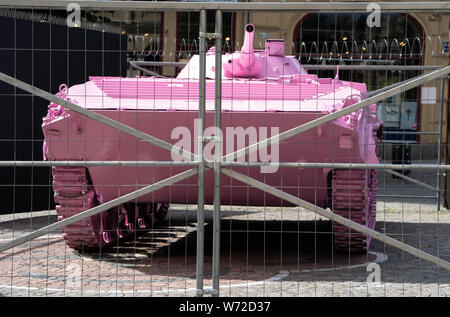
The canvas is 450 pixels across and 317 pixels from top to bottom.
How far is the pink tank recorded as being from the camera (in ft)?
25.2

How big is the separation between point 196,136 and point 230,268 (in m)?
1.27

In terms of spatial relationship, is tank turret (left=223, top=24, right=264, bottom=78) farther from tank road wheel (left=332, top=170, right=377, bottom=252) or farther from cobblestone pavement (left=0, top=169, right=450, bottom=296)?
tank road wheel (left=332, top=170, right=377, bottom=252)

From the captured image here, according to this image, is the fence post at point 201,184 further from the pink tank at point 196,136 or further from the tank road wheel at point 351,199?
the tank road wheel at point 351,199

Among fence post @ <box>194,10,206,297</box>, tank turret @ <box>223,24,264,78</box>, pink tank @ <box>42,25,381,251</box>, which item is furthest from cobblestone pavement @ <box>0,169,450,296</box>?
tank turret @ <box>223,24,264,78</box>

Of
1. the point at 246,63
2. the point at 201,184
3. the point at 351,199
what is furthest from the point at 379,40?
the point at 201,184

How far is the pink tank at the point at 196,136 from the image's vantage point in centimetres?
768

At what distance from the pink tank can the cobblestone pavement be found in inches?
12.1

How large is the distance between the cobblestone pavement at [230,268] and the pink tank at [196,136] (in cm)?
31

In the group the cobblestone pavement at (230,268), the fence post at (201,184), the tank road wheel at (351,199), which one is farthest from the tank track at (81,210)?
the tank road wheel at (351,199)

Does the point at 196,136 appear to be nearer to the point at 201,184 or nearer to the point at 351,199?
the point at 351,199

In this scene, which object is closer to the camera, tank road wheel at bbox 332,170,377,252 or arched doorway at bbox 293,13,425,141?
tank road wheel at bbox 332,170,377,252
